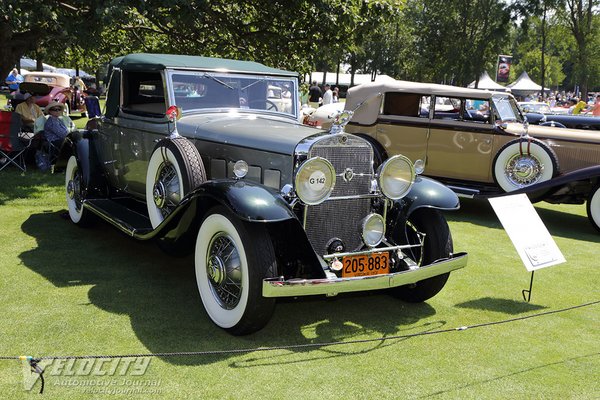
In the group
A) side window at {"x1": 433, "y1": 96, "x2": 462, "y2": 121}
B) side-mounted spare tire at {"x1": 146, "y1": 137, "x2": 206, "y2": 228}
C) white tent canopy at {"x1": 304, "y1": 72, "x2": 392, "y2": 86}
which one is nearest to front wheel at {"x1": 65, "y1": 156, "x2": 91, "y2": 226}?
side-mounted spare tire at {"x1": 146, "y1": 137, "x2": 206, "y2": 228}

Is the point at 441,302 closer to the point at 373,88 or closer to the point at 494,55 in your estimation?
the point at 373,88

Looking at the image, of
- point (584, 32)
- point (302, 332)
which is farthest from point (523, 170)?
point (584, 32)

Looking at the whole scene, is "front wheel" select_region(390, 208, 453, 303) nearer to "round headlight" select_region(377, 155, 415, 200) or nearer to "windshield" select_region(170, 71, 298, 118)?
"round headlight" select_region(377, 155, 415, 200)

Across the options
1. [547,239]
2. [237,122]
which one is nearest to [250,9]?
[237,122]

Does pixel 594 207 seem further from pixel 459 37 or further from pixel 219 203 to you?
pixel 459 37

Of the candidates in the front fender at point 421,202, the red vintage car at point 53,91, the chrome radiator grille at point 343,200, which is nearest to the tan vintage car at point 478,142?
the front fender at point 421,202

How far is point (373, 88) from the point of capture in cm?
929

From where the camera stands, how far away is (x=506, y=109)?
8.66 meters

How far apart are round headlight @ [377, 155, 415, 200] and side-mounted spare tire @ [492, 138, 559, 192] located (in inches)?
169

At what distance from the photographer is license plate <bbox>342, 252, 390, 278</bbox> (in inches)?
153

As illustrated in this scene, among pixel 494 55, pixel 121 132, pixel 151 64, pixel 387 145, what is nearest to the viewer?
pixel 151 64

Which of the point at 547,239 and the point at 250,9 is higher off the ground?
the point at 250,9

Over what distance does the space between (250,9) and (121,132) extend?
664cm

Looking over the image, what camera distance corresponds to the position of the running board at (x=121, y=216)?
192 inches
